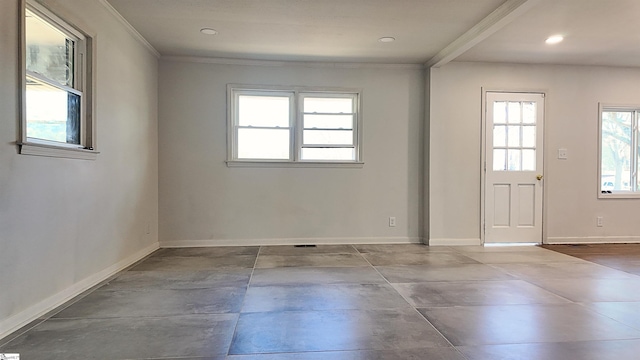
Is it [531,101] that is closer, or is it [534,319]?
[534,319]

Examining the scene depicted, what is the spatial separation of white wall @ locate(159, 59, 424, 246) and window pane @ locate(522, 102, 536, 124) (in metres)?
1.44

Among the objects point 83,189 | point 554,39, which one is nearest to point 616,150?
point 554,39

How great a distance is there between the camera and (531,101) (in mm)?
4891

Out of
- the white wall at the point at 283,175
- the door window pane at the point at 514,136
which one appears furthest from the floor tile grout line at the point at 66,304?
the door window pane at the point at 514,136

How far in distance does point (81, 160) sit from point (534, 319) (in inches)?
140

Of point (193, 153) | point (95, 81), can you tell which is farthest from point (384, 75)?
point (95, 81)

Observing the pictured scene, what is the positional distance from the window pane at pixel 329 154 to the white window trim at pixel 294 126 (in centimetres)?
7

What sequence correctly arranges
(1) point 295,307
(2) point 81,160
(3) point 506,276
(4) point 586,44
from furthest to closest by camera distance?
(4) point 586,44 → (3) point 506,276 → (2) point 81,160 → (1) point 295,307

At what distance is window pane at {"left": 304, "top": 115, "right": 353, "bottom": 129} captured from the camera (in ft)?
16.0

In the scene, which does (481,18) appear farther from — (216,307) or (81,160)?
(81,160)

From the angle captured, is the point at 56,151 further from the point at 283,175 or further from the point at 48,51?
the point at 283,175

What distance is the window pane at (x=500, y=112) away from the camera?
4.86m

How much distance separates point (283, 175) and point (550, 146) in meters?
3.76

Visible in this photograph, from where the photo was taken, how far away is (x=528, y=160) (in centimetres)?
490
